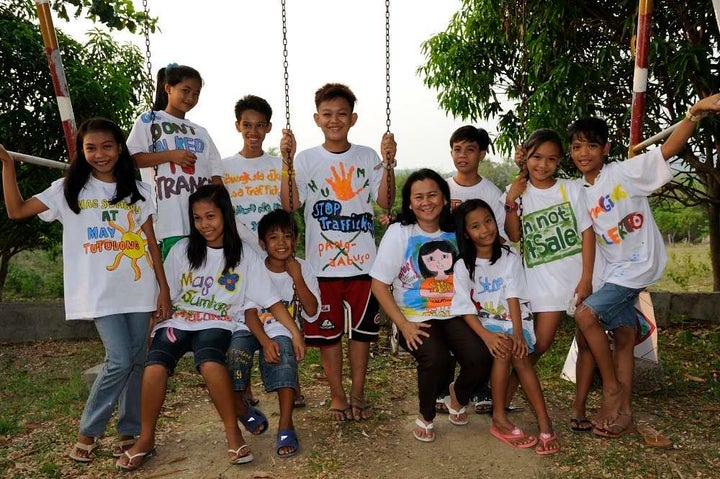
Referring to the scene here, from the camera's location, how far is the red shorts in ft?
11.8

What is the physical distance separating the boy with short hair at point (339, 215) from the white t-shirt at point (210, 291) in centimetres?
38

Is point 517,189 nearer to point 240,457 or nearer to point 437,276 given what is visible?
point 437,276

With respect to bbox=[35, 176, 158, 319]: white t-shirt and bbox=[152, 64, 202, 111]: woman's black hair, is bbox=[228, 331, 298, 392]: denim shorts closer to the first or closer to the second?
bbox=[35, 176, 158, 319]: white t-shirt

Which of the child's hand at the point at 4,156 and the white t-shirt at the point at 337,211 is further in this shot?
the white t-shirt at the point at 337,211

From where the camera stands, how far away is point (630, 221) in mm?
3391

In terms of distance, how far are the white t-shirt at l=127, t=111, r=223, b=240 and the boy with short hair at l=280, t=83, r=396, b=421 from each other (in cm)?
53

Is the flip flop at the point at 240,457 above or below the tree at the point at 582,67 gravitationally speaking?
below

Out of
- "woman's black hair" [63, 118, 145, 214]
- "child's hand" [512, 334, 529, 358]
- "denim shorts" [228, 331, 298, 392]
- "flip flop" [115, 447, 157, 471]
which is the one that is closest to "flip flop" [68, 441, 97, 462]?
"flip flop" [115, 447, 157, 471]

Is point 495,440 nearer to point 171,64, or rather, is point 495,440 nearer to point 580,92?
point 171,64

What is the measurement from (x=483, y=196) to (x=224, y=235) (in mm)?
1506

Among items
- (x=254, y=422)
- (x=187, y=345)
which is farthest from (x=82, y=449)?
(x=254, y=422)

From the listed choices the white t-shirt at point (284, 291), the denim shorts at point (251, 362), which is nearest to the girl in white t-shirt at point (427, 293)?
the white t-shirt at point (284, 291)

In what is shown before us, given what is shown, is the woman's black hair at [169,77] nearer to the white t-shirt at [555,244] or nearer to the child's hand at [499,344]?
the white t-shirt at [555,244]

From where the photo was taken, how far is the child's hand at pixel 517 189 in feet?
11.5
